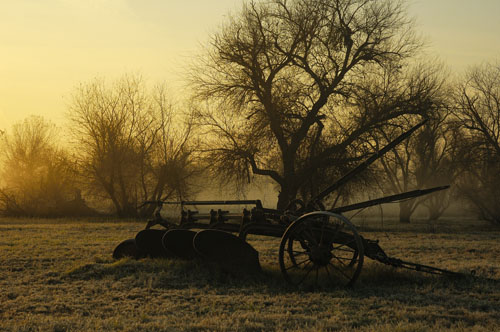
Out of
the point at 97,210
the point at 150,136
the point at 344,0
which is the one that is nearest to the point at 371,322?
the point at 344,0

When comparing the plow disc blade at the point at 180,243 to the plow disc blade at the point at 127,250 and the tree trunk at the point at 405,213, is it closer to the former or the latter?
the plow disc blade at the point at 127,250

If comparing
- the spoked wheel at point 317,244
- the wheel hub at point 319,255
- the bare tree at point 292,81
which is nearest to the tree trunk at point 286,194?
the bare tree at point 292,81

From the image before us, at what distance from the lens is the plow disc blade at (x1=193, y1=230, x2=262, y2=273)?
373 inches

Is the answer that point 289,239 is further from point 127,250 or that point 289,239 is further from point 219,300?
point 127,250

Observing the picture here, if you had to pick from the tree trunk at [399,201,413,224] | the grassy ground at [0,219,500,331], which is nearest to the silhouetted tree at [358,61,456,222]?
the tree trunk at [399,201,413,224]

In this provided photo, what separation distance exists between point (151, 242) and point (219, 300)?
3749 millimetres

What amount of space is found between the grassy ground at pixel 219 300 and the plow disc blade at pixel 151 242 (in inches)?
19.2

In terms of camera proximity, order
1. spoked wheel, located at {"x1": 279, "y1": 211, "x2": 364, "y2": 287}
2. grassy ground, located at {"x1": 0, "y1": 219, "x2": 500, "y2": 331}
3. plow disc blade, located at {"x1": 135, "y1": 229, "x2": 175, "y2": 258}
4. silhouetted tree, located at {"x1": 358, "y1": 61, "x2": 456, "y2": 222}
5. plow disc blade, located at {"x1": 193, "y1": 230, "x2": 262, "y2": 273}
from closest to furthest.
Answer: grassy ground, located at {"x1": 0, "y1": 219, "x2": 500, "y2": 331} < spoked wheel, located at {"x1": 279, "y1": 211, "x2": 364, "y2": 287} < plow disc blade, located at {"x1": 193, "y1": 230, "x2": 262, "y2": 273} < plow disc blade, located at {"x1": 135, "y1": 229, "x2": 175, "y2": 258} < silhouetted tree, located at {"x1": 358, "y1": 61, "x2": 456, "y2": 222}

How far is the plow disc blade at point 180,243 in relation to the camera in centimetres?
1058

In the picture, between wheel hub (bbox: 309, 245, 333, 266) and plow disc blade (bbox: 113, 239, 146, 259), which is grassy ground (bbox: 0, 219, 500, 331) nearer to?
plow disc blade (bbox: 113, 239, 146, 259)

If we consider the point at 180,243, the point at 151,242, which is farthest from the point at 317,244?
the point at 151,242

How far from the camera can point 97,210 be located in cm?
4122

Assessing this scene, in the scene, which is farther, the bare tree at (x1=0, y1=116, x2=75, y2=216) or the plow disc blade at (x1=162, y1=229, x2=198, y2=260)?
the bare tree at (x1=0, y1=116, x2=75, y2=216)

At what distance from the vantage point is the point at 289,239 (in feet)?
30.2
